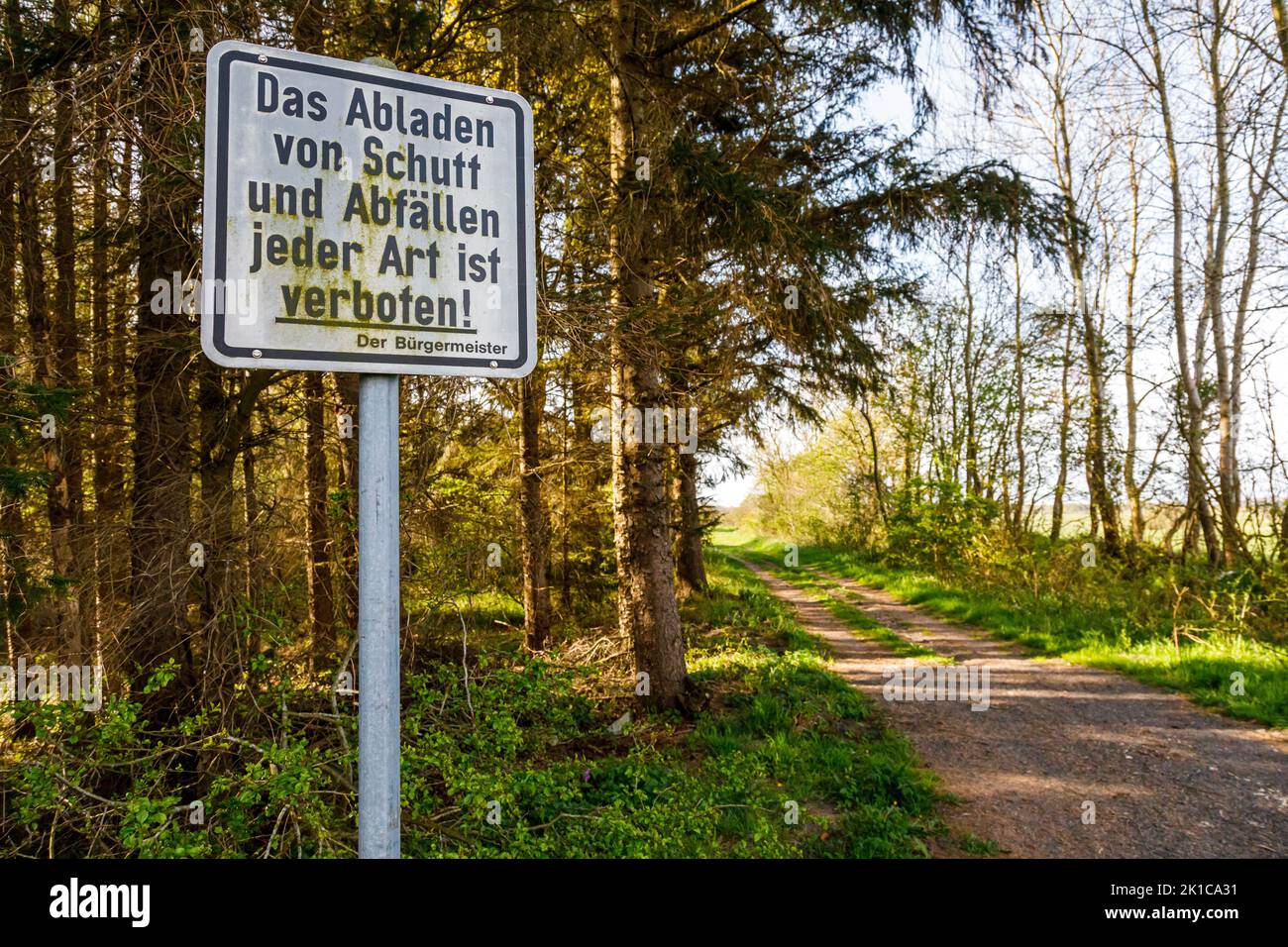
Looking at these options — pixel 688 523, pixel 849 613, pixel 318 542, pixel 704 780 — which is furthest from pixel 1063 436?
pixel 318 542

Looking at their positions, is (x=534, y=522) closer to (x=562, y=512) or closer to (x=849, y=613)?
(x=562, y=512)

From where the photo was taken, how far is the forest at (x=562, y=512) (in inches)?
138

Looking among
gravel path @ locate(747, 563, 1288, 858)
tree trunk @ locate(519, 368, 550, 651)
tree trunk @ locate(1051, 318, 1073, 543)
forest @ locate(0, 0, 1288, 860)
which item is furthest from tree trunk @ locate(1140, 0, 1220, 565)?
tree trunk @ locate(519, 368, 550, 651)

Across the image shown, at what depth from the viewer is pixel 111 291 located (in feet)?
19.6

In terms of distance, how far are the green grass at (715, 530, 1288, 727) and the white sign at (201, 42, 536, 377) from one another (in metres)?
7.87

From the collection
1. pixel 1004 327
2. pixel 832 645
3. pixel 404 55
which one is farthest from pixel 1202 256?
pixel 404 55

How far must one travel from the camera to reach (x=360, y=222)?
1.39 meters

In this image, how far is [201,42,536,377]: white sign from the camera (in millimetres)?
1312

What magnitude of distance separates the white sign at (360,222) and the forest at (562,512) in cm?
2

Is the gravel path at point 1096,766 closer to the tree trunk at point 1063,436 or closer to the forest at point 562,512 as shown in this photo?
the forest at point 562,512

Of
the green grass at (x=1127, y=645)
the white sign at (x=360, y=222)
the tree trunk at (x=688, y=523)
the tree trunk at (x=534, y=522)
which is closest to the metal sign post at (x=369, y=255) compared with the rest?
the white sign at (x=360, y=222)

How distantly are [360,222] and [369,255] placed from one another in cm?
6

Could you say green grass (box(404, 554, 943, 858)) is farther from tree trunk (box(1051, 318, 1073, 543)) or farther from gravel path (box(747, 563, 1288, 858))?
tree trunk (box(1051, 318, 1073, 543))
